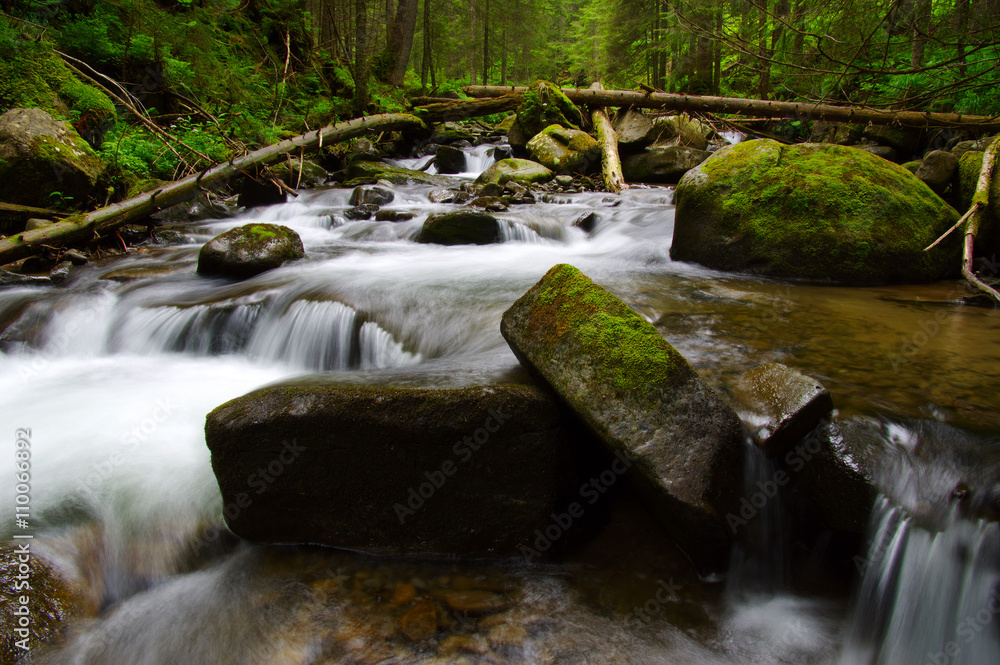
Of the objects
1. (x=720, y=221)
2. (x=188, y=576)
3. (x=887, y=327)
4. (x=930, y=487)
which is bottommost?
(x=188, y=576)

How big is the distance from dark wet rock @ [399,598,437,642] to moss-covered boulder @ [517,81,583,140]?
42.8ft

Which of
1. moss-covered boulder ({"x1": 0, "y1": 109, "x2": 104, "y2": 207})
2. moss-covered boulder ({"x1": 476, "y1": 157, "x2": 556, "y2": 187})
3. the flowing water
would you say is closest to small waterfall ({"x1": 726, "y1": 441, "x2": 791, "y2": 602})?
the flowing water

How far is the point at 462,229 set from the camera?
25.4ft

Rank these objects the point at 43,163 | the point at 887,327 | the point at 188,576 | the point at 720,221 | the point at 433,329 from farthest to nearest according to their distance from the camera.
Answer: the point at 43,163 < the point at 720,221 < the point at 433,329 < the point at 887,327 < the point at 188,576

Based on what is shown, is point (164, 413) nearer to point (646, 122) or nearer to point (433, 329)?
point (433, 329)

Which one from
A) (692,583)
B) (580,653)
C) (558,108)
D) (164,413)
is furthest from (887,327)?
(558,108)

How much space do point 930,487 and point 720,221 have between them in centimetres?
396

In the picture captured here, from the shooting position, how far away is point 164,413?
12.8 feet

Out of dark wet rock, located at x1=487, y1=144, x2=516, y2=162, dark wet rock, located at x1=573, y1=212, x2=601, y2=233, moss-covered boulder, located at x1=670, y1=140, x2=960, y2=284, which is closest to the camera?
moss-covered boulder, located at x1=670, y1=140, x2=960, y2=284

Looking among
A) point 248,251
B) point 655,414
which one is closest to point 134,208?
point 248,251

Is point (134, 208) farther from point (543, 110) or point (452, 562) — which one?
point (543, 110)

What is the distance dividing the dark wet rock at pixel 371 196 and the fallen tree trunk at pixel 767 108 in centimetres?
649

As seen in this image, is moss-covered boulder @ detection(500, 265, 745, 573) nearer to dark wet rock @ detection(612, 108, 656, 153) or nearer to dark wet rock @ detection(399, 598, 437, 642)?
dark wet rock @ detection(399, 598, 437, 642)

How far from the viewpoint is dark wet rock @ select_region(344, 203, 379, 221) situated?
946 centimetres
